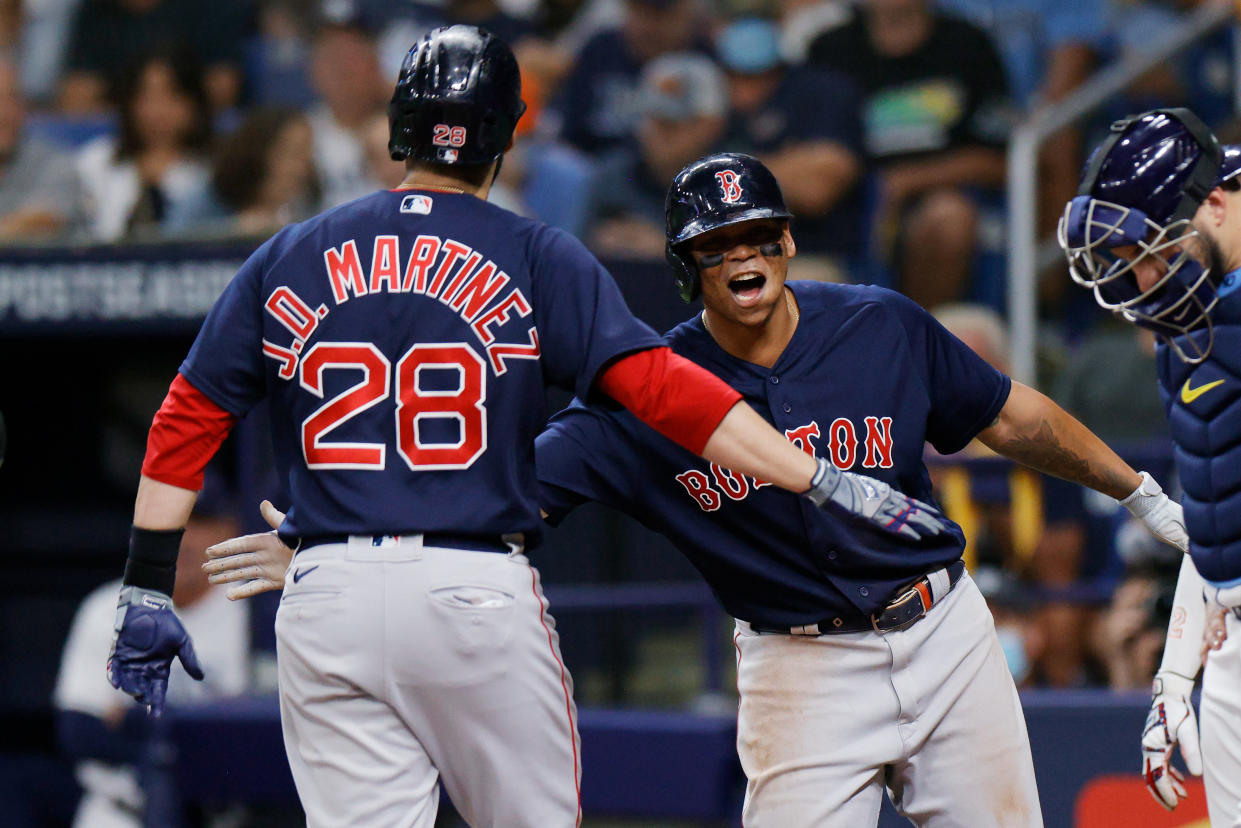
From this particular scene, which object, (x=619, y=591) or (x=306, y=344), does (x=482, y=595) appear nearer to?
(x=306, y=344)

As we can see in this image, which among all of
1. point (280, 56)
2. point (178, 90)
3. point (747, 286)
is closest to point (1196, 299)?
point (747, 286)

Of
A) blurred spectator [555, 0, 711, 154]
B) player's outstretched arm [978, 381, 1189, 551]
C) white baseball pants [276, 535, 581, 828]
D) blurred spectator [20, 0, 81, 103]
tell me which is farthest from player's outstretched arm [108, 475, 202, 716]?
blurred spectator [20, 0, 81, 103]

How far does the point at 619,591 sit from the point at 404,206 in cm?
294

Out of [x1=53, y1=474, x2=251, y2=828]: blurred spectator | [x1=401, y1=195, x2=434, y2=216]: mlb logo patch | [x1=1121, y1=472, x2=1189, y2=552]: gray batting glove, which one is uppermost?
[x1=401, y1=195, x2=434, y2=216]: mlb logo patch

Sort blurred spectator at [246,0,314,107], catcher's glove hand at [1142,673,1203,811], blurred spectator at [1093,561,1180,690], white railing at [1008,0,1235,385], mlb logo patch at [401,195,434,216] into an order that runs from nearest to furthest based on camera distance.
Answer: mlb logo patch at [401,195,434,216] → catcher's glove hand at [1142,673,1203,811] → blurred spectator at [1093,561,1180,690] → white railing at [1008,0,1235,385] → blurred spectator at [246,0,314,107]

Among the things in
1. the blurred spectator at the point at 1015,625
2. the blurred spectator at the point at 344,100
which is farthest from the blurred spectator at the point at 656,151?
the blurred spectator at the point at 1015,625

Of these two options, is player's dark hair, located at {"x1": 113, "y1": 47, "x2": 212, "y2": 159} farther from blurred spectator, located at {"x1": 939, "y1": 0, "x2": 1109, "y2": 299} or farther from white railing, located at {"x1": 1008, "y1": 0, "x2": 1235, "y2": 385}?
white railing, located at {"x1": 1008, "y1": 0, "x2": 1235, "y2": 385}

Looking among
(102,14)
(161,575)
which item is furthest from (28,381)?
(161,575)

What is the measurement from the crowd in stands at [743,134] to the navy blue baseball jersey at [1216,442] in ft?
11.3

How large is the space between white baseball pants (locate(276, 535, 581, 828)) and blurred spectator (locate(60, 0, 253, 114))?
20.9 feet

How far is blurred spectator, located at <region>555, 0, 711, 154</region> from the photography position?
841 cm

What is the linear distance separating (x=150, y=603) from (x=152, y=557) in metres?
0.10

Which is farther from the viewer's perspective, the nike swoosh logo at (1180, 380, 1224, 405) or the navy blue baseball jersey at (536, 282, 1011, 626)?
the navy blue baseball jersey at (536, 282, 1011, 626)

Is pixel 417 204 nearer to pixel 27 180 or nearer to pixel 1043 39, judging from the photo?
pixel 27 180
